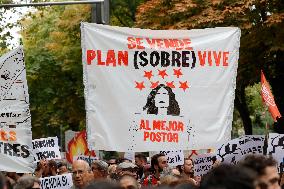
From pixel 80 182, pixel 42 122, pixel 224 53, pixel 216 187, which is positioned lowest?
pixel 42 122

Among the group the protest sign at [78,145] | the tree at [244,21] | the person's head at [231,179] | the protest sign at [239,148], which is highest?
the tree at [244,21]

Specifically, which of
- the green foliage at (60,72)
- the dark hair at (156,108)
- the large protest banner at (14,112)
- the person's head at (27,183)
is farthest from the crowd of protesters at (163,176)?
the green foliage at (60,72)

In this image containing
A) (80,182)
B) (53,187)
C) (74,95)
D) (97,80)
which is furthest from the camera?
(74,95)

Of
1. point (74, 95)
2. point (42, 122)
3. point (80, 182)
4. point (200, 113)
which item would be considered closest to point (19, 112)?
point (80, 182)

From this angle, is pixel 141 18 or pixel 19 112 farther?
pixel 141 18

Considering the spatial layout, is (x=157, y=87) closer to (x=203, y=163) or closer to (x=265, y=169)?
(x=203, y=163)

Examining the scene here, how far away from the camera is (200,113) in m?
8.52

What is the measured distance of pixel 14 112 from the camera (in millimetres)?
9023

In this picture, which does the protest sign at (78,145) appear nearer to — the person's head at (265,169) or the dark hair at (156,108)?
the dark hair at (156,108)

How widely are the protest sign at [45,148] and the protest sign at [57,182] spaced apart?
91.5 inches

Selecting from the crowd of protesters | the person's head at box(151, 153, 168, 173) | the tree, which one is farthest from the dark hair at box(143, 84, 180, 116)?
the tree

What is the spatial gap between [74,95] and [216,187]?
3013 cm

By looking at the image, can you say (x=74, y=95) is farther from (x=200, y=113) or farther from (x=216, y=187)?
(x=216, y=187)

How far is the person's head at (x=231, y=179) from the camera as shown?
4145 mm
